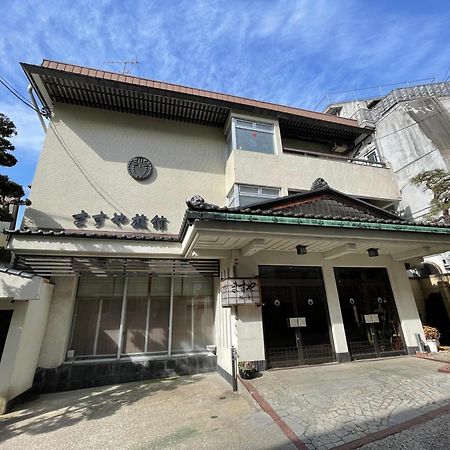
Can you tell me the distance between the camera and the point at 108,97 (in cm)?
937

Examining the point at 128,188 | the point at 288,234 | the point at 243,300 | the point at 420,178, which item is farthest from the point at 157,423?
the point at 420,178

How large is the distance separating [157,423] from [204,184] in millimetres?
7771

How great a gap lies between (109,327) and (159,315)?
1.63m

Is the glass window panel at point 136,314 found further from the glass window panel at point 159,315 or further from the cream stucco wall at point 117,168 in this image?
the cream stucco wall at point 117,168

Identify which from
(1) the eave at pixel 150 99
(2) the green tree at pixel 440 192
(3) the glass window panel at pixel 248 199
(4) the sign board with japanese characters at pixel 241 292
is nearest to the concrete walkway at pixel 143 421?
(4) the sign board with japanese characters at pixel 241 292

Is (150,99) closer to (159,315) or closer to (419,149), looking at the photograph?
(159,315)

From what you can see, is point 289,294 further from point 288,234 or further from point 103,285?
point 103,285

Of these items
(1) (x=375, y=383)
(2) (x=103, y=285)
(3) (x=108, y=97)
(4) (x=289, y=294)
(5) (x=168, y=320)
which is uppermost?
(3) (x=108, y=97)

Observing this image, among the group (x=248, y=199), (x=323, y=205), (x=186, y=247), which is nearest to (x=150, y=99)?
(x=248, y=199)

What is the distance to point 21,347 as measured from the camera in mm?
6289

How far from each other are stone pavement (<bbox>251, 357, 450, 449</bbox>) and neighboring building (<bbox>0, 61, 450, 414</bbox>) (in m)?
1.04

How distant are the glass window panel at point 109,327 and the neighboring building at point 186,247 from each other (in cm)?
3

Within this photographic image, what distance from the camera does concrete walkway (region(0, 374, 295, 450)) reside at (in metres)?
4.19

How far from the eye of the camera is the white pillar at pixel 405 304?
866 cm
